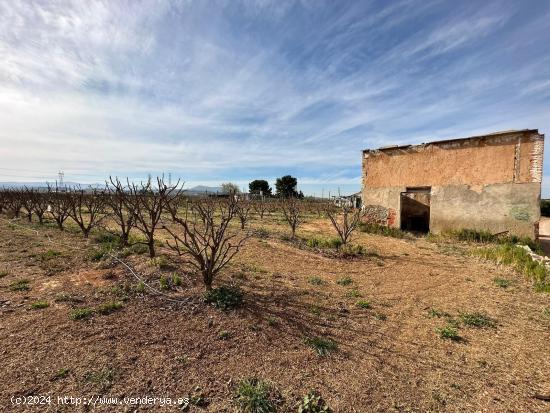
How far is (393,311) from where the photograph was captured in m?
4.07

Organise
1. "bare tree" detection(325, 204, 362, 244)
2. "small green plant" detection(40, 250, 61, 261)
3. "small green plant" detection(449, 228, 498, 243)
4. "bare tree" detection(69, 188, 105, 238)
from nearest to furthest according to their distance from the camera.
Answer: "small green plant" detection(40, 250, 61, 261), "bare tree" detection(69, 188, 105, 238), "bare tree" detection(325, 204, 362, 244), "small green plant" detection(449, 228, 498, 243)

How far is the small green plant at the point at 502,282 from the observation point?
524 cm

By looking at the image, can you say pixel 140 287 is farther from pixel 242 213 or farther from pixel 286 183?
pixel 286 183

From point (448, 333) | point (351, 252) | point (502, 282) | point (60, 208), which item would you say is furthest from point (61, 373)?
point (60, 208)

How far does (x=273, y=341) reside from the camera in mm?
3080

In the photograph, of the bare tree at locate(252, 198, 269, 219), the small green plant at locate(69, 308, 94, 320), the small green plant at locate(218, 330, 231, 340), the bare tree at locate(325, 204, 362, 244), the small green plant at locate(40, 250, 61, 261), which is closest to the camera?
the small green plant at locate(218, 330, 231, 340)

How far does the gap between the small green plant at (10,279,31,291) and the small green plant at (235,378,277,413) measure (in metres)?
3.72

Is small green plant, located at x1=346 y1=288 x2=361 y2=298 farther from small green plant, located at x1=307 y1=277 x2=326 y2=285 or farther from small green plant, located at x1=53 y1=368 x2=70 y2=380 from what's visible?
small green plant, located at x1=53 y1=368 x2=70 y2=380

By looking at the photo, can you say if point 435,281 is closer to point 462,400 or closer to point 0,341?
point 462,400

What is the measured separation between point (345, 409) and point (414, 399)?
0.62 m

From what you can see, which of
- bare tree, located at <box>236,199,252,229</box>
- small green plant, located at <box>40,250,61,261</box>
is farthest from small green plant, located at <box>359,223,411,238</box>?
small green plant, located at <box>40,250,61,261</box>

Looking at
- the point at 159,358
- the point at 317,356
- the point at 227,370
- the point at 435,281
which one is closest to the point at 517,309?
the point at 435,281

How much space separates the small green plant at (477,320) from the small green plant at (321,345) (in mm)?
1990

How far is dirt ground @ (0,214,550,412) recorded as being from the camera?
233 cm
